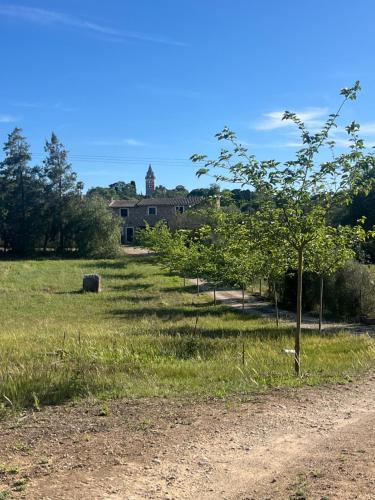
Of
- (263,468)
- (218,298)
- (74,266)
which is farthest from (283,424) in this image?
(74,266)

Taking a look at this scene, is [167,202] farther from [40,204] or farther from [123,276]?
[123,276]

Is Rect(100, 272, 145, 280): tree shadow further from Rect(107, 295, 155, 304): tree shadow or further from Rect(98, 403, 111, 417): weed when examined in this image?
Rect(98, 403, 111, 417): weed

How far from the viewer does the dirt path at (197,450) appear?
3.99 m

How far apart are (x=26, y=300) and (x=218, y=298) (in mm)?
11812

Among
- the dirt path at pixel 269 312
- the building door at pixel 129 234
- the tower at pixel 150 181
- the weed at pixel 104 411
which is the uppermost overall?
the tower at pixel 150 181

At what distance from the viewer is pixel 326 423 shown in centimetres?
565

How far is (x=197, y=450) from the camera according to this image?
4.76 metres

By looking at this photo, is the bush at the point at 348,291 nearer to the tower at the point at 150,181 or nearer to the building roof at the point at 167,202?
the building roof at the point at 167,202

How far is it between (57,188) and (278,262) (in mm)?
68219

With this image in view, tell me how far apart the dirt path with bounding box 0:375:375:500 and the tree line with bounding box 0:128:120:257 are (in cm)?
6720

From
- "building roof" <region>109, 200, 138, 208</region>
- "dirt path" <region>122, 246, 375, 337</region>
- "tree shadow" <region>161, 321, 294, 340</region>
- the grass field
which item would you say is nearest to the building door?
"building roof" <region>109, 200, 138, 208</region>

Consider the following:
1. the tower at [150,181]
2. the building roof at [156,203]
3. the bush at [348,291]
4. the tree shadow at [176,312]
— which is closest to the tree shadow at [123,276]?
the tree shadow at [176,312]

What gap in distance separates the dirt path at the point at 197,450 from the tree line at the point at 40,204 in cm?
6720

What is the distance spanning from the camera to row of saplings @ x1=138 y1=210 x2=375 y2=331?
9.32m
